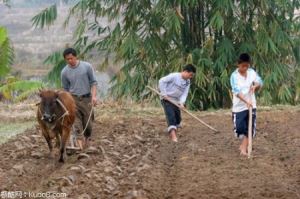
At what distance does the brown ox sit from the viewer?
27.9ft

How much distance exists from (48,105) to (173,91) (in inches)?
101

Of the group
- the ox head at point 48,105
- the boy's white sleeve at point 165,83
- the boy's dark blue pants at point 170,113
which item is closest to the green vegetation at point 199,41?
the boy's dark blue pants at point 170,113

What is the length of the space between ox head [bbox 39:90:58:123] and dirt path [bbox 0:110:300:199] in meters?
0.62

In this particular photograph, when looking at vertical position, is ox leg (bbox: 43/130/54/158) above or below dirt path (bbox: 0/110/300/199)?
above

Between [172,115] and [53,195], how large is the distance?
429 centimetres

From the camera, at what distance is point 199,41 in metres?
17.5

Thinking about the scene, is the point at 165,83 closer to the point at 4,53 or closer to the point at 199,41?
the point at 4,53

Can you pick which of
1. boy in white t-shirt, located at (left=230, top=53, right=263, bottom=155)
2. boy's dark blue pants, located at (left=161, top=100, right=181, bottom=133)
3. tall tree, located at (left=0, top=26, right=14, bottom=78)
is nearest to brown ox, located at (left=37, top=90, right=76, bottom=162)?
boy's dark blue pants, located at (left=161, top=100, right=181, bottom=133)

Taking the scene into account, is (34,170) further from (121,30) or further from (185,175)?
(121,30)

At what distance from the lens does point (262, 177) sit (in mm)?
7457

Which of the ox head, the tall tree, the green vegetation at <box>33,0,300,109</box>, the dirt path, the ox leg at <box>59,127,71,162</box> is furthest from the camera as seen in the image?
the green vegetation at <box>33,0,300,109</box>

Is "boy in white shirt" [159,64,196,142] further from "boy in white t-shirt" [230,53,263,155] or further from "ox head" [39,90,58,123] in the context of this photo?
"ox head" [39,90,58,123]

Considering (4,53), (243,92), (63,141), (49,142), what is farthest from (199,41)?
(63,141)

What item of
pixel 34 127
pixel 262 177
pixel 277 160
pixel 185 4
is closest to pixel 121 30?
pixel 185 4
